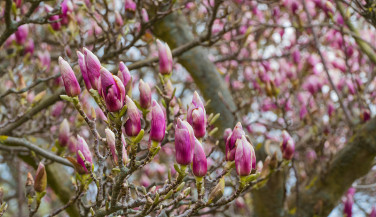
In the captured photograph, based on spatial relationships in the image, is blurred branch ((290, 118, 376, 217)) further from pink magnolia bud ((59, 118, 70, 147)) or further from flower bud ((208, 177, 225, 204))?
pink magnolia bud ((59, 118, 70, 147))

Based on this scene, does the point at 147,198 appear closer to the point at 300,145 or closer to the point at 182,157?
the point at 182,157

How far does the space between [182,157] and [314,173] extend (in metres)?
1.95

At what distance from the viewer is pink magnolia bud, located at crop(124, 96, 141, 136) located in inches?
49.8

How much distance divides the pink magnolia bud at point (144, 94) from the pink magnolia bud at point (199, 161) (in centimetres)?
23

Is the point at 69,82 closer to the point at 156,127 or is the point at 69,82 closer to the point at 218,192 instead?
the point at 156,127

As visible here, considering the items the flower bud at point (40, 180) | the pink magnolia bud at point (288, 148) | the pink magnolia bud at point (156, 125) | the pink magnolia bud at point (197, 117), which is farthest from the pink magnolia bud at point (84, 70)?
the pink magnolia bud at point (288, 148)

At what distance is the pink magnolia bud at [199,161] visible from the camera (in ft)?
4.53

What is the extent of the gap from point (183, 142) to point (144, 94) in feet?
0.78

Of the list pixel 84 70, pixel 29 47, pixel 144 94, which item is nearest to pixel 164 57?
pixel 144 94

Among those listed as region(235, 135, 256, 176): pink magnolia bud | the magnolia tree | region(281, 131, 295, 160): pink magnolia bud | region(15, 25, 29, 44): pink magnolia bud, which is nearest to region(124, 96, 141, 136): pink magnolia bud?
the magnolia tree

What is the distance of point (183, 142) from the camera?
1.30m

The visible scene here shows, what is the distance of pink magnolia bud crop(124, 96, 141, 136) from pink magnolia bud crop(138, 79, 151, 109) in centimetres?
13

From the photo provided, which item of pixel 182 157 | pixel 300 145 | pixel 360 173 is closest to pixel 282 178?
pixel 360 173

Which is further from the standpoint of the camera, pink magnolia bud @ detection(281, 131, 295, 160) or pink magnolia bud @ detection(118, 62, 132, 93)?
pink magnolia bud @ detection(281, 131, 295, 160)
